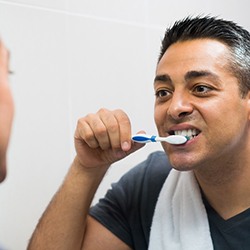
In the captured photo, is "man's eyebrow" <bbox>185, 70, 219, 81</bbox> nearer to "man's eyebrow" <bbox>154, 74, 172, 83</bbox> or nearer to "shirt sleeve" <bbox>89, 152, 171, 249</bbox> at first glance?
"man's eyebrow" <bbox>154, 74, 172, 83</bbox>

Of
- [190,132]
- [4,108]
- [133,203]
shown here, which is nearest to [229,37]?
[190,132]

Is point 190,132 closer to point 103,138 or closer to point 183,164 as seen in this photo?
point 183,164

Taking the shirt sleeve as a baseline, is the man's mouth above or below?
above

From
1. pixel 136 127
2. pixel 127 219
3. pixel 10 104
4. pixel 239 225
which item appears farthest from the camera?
pixel 136 127

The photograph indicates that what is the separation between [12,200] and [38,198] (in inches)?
3.2

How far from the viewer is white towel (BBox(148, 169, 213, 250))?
0.98m

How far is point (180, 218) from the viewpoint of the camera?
1.03 meters

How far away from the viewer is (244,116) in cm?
97

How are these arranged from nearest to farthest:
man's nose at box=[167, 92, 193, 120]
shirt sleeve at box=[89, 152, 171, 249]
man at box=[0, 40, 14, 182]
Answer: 1. man at box=[0, 40, 14, 182]
2. man's nose at box=[167, 92, 193, 120]
3. shirt sleeve at box=[89, 152, 171, 249]

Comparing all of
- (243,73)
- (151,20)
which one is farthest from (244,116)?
(151,20)

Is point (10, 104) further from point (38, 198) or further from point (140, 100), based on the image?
point (140, 100)

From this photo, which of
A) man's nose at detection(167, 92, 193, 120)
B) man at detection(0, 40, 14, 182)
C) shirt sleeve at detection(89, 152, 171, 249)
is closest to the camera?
man at detection(0, 40, 14, 182)

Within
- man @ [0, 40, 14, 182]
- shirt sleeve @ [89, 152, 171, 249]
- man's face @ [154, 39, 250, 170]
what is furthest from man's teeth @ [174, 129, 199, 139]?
man @ [0, 40, 14, 182]

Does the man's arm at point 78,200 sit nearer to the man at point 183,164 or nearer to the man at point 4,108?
the man at point 183,164
